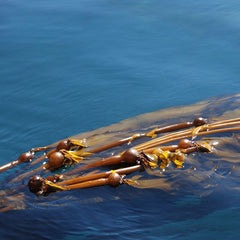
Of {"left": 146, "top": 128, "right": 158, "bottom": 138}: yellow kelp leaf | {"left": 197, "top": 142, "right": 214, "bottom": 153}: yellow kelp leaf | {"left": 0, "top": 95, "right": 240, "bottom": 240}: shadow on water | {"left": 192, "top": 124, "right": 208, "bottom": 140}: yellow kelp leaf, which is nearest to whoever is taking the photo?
{"left": 0, "top": 95, "right": 240, "bottom": 240}: shadow on water

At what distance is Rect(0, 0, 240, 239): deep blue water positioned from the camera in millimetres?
2578

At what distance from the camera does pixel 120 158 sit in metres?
2.60

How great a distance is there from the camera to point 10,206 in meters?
2.58

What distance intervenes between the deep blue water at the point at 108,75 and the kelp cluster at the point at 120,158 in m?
0.12

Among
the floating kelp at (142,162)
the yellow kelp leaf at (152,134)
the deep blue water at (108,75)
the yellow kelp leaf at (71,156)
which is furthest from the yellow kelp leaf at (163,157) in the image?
the yellow kelp leaf at (71,156)

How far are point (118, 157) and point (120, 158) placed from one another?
14 millimetres

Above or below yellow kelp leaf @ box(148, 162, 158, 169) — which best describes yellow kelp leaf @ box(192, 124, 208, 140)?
above

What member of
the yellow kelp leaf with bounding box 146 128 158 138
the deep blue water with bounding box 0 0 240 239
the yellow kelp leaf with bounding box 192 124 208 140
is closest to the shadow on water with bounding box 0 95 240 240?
the deep blue water with bounding box 0 0 240 239

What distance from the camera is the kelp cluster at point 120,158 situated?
2570 millimetres

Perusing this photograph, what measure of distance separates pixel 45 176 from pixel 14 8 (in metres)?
5.07

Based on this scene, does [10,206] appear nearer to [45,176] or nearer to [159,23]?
[45,176]

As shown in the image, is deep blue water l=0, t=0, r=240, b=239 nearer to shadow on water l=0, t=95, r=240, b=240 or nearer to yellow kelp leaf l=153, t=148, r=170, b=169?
shadow on water l=0, t=95, r=240, b=240

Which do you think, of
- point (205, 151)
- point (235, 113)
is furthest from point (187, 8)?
point (205, 151)

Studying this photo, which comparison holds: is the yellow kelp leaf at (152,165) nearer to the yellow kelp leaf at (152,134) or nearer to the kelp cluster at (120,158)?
the kelp cluster at (120,158)
